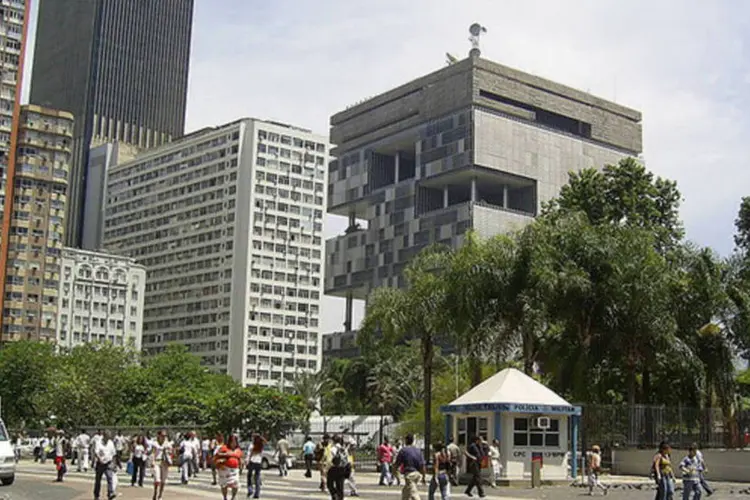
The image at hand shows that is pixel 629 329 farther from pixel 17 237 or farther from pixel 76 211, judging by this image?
pixel 76 211

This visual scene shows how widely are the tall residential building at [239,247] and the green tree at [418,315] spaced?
341ft

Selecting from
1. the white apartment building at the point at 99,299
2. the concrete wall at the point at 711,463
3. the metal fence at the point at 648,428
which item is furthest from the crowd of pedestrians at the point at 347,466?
the white apartment building at the point at 99,299

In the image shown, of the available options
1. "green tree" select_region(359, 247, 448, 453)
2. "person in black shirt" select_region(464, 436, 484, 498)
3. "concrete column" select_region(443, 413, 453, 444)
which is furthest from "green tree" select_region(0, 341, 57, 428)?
"person in black shirt" select_region(464, 436, 484, 498)

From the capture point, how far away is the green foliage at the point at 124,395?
56656 mm

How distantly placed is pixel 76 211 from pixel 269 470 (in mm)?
144134

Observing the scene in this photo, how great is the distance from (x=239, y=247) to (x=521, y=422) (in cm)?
11969

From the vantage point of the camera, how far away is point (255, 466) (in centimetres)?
2681

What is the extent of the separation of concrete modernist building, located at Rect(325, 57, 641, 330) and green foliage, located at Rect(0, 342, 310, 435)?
3227 centimetres

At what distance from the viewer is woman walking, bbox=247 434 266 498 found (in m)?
26.1

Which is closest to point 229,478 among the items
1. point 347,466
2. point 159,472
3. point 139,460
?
point 159,472

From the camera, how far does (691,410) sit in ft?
137

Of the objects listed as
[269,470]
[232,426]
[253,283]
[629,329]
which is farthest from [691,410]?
[253,283]

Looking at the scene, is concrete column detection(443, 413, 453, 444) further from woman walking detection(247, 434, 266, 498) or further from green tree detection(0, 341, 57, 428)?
green tree detection(0, 341, 57, 428)

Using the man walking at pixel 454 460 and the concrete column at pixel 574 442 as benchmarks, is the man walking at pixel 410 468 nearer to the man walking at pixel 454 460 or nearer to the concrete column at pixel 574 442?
the man walking at pixel 454 460
